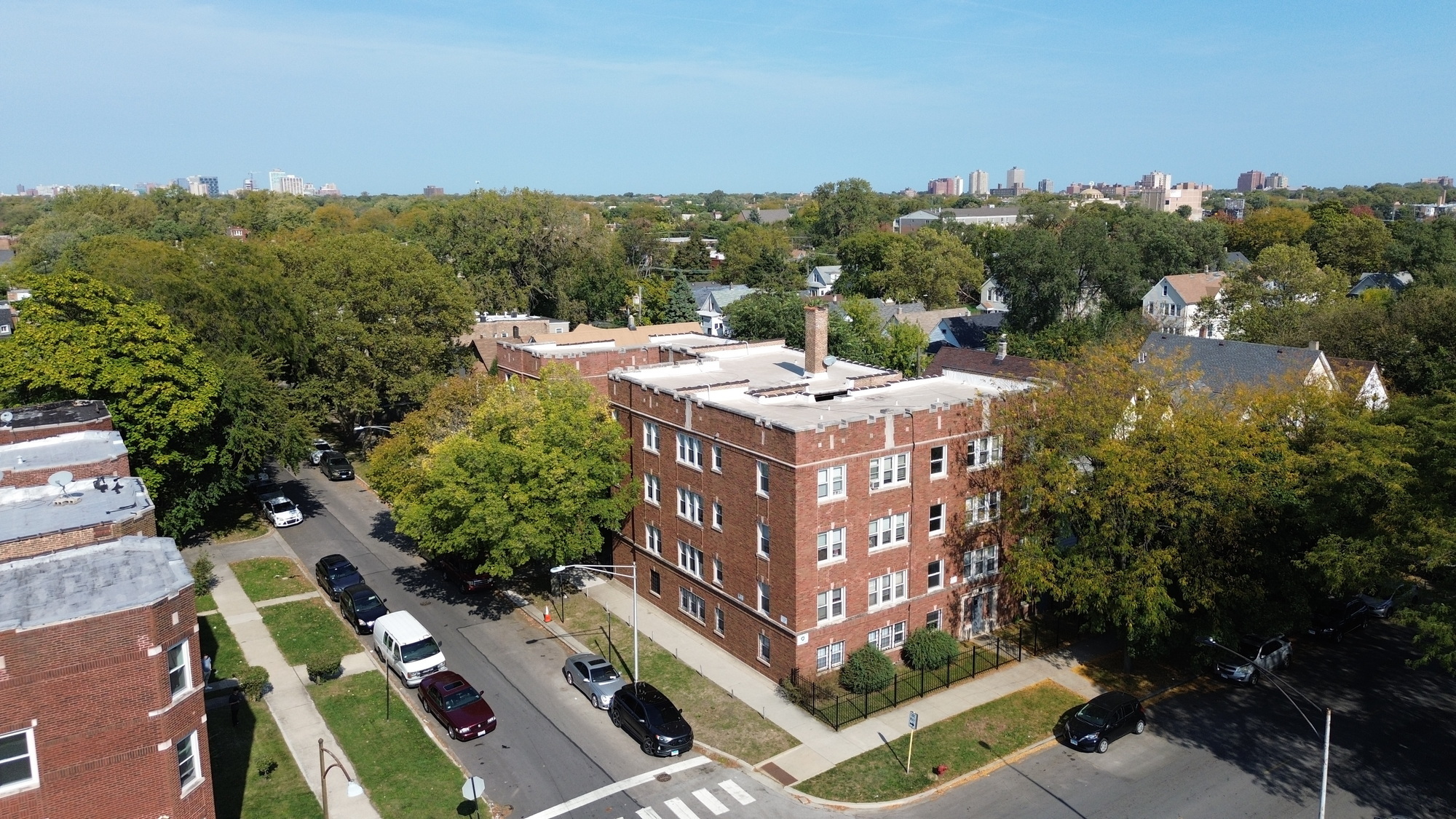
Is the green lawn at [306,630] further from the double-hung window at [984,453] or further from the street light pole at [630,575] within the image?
the double-hung window at [984,453]

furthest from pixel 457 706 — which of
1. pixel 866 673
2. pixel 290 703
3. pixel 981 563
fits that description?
pixel 981 563

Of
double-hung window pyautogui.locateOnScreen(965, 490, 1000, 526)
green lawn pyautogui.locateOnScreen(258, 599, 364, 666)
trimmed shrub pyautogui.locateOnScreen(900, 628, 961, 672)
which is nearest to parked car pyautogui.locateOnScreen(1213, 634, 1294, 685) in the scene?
double-hung window pyautogui.locateOnScreen(965, 490, 1000, 526)

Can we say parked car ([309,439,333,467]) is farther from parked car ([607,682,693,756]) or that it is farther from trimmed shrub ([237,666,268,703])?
parked car ([607,682,693,756])

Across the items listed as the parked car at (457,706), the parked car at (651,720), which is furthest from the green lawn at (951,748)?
the parked car at (457,706)

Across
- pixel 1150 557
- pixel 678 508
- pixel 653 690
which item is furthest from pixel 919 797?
pixel 678 508

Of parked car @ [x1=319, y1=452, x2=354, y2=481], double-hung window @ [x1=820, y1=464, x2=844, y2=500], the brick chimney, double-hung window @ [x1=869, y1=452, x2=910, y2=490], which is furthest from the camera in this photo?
parked car @ [x1=319, y1=452, x2=354, y2=481]

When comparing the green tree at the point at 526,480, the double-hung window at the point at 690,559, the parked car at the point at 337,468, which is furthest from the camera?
the parked car at the point at 337,468
